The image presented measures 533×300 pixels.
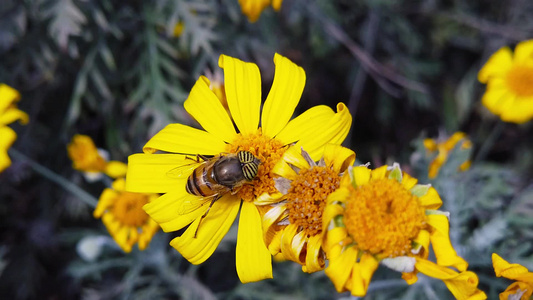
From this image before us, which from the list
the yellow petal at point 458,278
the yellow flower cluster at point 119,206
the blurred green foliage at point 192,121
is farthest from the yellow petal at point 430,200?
the yellow flower cluster at point 119,206

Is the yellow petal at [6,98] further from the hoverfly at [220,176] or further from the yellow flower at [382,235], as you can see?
the yellow flower at [382,235]

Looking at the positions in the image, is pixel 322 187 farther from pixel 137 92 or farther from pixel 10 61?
pixel 10 61

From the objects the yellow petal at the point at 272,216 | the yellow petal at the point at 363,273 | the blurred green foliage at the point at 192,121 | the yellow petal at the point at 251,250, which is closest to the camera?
the yellow petal at the point at 363,273

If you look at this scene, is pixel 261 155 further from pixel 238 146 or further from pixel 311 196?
pixel 311 196

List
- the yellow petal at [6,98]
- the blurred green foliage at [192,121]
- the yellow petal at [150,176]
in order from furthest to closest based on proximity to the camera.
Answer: the blurred green foliage at [192,121]
the yellow petal at [6,98]
the yellow petal at [150,176]

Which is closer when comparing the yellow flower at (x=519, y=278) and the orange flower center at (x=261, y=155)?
the yellow flower at (x=519, y=278)
